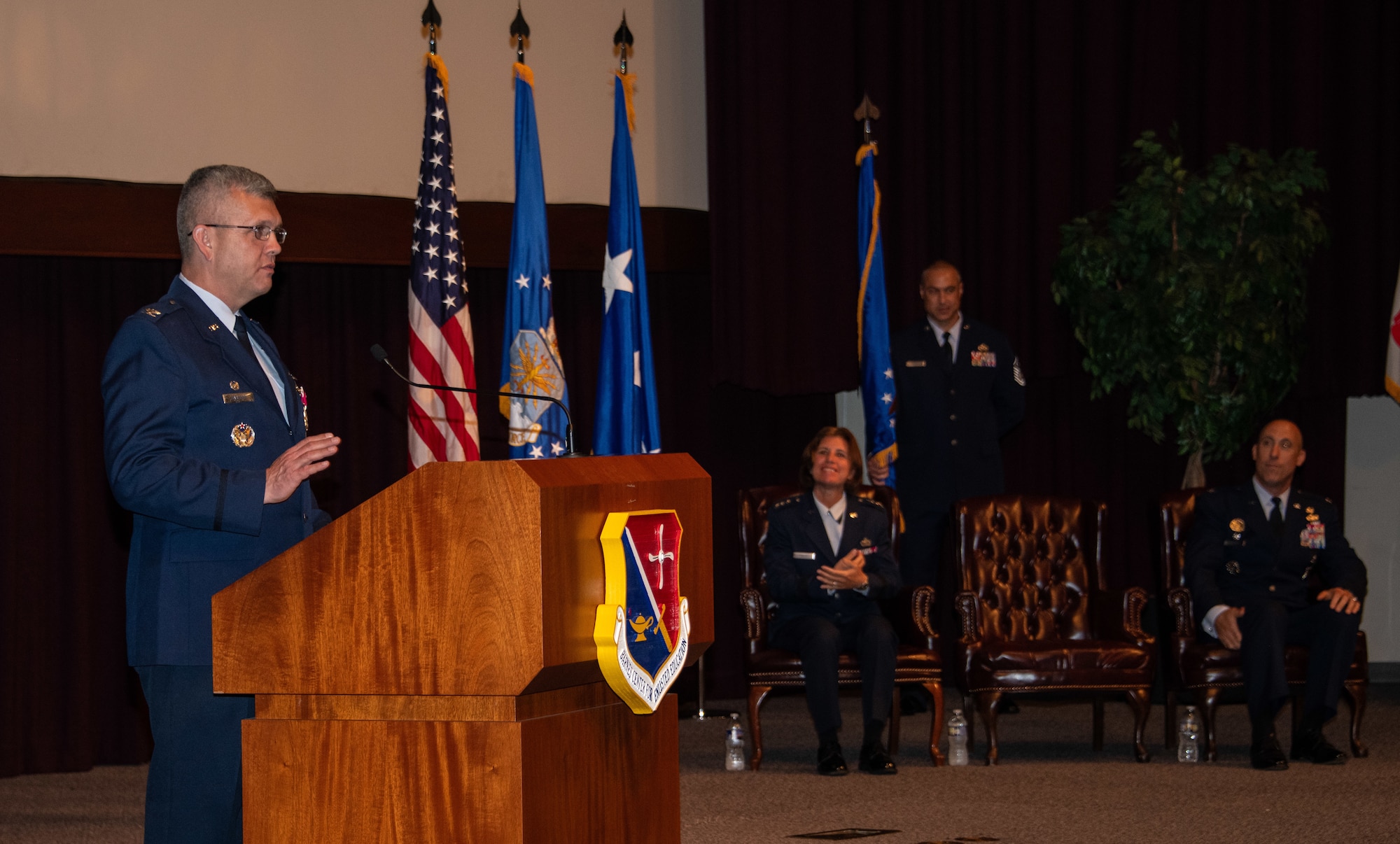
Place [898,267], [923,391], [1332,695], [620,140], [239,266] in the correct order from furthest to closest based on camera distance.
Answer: [898,267], [923,391], [620,140], [1332,695], [239,266]

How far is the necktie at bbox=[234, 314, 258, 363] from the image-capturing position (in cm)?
255

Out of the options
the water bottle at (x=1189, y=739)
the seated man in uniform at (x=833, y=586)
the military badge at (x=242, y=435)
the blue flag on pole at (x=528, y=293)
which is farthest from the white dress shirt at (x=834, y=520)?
the military badge at (x=242, y=435)

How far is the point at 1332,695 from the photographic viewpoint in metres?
5.37

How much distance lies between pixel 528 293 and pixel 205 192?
3437 mm

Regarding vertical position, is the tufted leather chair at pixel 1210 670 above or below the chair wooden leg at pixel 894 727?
above

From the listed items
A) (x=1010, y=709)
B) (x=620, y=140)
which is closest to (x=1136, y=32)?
(x=620, y=140)

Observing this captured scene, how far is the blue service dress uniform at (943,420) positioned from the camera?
6.54 m

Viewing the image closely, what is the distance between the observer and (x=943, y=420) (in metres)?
6.55

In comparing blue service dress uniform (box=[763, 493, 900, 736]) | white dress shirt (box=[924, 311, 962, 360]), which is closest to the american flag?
blue service dress uniform (box=[763, 493, 900, 736])

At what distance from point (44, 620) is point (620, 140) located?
291 centimetres

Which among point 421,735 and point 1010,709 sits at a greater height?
point 421,735

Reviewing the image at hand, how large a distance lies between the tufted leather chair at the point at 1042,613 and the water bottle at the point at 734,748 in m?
0.87

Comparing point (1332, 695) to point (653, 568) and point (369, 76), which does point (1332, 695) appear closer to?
point (653, 568)

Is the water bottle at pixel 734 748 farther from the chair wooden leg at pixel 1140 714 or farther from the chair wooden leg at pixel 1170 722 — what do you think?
the chair wooden leg at pixel 1170 722
